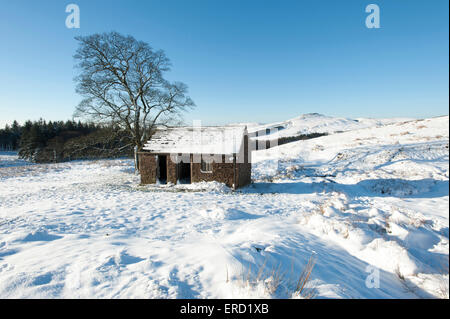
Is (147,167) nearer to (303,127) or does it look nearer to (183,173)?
(183,173)

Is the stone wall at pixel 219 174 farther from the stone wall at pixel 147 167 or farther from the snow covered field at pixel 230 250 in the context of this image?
the snow covered field at pixel 230 250

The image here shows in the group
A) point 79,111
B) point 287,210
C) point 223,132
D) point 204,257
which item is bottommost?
point 287,210

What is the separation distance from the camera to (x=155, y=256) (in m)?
3.35

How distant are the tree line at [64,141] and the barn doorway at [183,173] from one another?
6.36 m

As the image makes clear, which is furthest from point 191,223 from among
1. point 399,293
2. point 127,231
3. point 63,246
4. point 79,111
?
point 79,111

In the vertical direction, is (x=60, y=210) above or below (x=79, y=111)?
below

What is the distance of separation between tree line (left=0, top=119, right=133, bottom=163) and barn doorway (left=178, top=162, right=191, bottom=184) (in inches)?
250

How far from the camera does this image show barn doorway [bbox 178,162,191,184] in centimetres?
1391

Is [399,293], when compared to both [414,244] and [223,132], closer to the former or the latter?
[414,244]

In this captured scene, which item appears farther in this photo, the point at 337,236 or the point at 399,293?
the point at 337,236

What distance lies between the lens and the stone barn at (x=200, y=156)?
1262cm
